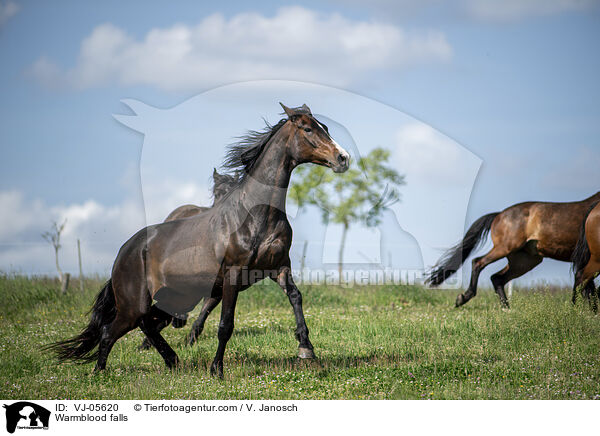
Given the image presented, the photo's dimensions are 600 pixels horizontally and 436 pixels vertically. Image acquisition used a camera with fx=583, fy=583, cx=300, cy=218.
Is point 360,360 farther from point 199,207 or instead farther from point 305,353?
point 199,207

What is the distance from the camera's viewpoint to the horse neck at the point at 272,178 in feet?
19.9

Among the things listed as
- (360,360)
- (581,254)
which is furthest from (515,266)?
(360,360)

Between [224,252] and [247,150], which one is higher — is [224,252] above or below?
below

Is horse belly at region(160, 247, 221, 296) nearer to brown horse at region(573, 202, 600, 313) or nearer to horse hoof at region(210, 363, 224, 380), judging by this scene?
horse hoof at region(210, 363, 224, 380)

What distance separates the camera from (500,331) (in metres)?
7.70

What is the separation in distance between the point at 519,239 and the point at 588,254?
1.65 meters

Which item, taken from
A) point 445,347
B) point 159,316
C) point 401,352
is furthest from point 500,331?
point 159,316

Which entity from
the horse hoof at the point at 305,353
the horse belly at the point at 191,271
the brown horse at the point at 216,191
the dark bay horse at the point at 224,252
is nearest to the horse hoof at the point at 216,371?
the dark bay horse at the point at 224,252
